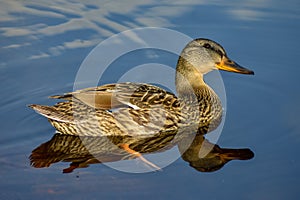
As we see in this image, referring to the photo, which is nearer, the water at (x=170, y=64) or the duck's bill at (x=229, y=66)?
the water at (x=170, y=64)

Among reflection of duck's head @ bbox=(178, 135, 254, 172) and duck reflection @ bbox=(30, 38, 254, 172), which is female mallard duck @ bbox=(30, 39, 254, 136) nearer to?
duck reflection @ bbox=(30, 38, 254, 172)

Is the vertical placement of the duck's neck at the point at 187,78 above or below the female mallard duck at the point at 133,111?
above

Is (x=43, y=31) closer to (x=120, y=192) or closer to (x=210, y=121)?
(x=210, y=121)

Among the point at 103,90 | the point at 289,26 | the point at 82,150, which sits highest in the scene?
the point at 289,26

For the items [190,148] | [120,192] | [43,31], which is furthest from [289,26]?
[120,192]

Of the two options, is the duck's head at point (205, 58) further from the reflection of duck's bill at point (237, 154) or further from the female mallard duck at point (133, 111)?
the reflection of duck's bill at point (237, 154)

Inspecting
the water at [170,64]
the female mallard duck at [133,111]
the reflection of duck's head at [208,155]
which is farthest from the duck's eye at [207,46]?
the reflection of duck's head at [208,155]

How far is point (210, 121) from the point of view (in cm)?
702

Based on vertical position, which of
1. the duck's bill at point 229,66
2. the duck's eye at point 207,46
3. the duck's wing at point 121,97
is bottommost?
the duck's wing at point 121,97

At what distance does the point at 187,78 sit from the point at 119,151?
1.50 meters

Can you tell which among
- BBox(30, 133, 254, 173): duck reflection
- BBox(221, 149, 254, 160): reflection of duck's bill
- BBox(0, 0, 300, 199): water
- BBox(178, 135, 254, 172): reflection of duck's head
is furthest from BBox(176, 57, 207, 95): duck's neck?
BBox(221, 149, 254, 160): reflection of duck's bill

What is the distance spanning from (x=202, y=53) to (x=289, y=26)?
81.7 inches

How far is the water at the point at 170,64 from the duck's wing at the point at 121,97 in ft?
2.04

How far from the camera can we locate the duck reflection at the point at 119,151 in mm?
6051
